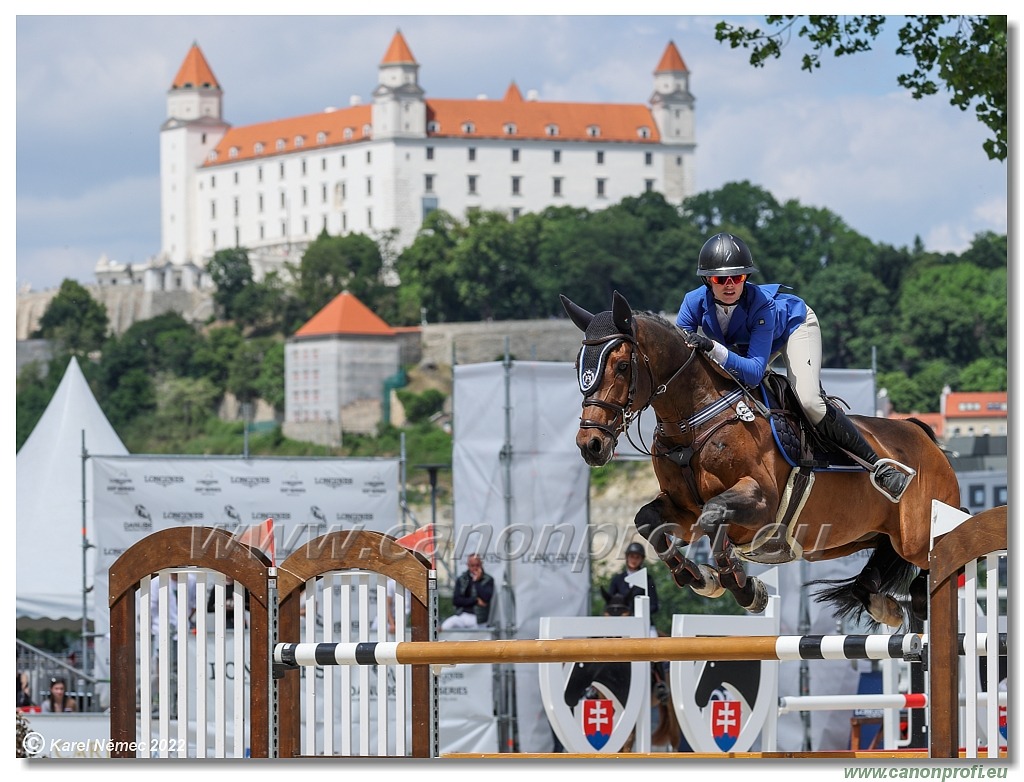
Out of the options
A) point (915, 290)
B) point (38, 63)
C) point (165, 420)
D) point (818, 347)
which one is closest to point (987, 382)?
point (915, 290)

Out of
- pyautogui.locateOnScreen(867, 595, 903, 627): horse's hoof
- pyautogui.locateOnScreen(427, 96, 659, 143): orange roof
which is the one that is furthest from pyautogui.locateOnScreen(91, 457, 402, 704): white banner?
pyautogui.locateOnScreen(427, 96, 659, 143): orange roof

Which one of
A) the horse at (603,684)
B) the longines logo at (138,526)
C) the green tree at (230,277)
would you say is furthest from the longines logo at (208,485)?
the green tree at (230,277)

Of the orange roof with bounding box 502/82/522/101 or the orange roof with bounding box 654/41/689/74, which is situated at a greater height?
the orange roof with bounding box 654/41/689/74

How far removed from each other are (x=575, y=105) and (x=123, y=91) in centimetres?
4803

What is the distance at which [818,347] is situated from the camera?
6.06 m

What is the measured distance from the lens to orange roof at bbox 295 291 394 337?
83.1 metres

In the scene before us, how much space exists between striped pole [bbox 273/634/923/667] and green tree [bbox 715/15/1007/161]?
17.0 feet

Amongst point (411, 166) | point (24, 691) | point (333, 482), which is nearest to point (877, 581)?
point (24, 691)

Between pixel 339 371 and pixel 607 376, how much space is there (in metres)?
77.2

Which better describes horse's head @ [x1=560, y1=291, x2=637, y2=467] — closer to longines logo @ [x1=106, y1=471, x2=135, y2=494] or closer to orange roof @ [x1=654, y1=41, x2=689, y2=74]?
longines logo @ [x1=106, y1=471, x2=135, y2=494]

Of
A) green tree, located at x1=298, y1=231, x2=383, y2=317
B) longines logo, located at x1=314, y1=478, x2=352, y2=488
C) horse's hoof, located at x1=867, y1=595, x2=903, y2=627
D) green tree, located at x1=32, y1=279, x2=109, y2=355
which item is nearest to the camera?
horse's hoof, located at x1=867, y1=595, x2=903, y2=627

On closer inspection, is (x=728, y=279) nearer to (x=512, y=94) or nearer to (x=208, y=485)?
(x=208, y=485)
